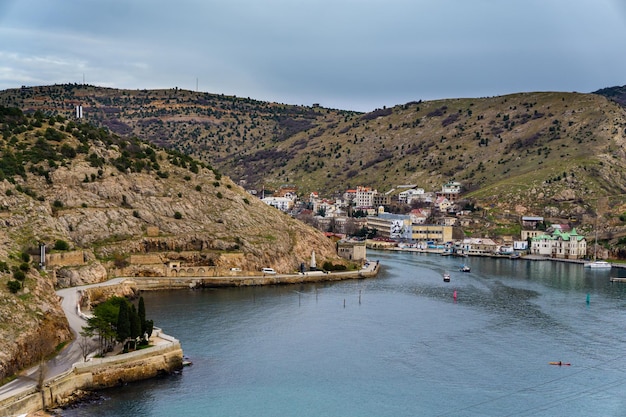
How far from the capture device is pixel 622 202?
443ft

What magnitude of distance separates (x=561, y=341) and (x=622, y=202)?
89.8 m

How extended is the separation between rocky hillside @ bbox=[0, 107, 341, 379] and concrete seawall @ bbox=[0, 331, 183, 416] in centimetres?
2103

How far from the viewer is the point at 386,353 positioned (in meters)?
50.1

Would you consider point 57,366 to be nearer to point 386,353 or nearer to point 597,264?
point 386,353

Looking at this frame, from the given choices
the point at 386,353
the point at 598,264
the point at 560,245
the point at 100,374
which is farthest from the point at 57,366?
the point at 560,245

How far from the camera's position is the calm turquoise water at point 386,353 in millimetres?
39562

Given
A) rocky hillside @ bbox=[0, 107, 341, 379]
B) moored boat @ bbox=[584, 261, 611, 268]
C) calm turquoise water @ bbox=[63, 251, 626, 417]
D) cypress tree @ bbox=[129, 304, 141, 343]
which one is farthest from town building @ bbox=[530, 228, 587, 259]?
cypress tree @ bbox=[129, 304, 141, 343]

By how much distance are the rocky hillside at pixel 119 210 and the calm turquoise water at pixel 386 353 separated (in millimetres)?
7189

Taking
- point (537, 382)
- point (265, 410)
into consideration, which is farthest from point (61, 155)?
point (537, 382)

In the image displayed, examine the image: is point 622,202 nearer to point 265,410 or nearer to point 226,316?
point 226,316

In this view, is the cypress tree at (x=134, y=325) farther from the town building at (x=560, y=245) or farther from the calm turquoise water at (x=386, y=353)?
the town building at (x=560, y=245)

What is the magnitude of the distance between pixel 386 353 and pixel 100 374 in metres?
19.5

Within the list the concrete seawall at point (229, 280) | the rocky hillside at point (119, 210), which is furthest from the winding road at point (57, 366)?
the concrete seawall at point (229, 280)

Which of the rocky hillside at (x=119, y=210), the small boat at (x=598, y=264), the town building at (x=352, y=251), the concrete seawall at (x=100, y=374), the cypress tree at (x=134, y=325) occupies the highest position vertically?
the rocky hillside at (x=119, y=210)
